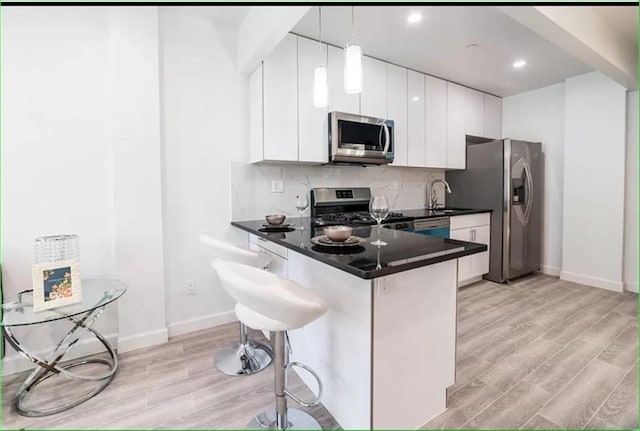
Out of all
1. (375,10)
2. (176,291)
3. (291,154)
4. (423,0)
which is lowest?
(176,291)

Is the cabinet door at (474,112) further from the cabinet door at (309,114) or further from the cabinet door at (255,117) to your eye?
the cabinet door at (255,117)

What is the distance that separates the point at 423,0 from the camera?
1674 mm

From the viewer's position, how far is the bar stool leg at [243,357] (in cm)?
196

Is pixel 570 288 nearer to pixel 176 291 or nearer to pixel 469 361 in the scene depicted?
pixel 469 361

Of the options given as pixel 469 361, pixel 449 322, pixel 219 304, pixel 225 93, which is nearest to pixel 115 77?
pixel 225 93

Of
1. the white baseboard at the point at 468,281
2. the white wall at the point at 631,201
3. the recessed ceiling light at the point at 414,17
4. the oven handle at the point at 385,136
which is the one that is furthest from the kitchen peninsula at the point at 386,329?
the white wall at the point at 631,201

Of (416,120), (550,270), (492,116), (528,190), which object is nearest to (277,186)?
(416,120)

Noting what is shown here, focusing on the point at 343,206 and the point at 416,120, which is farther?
the point at 416,120

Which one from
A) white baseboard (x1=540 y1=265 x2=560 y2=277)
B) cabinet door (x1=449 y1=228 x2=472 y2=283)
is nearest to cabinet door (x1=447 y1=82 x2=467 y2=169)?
cabinet door (x1=449 y1=228 x2=472 y2=283)

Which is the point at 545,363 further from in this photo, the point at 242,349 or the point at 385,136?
the point at 385,136

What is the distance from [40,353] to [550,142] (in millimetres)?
5849

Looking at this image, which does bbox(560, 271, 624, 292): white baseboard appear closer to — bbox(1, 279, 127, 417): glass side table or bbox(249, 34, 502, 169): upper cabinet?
bbox(249, 34, 502, 169): upper cabinet

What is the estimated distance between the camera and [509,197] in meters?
3.58

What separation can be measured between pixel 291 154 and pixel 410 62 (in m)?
1.77
